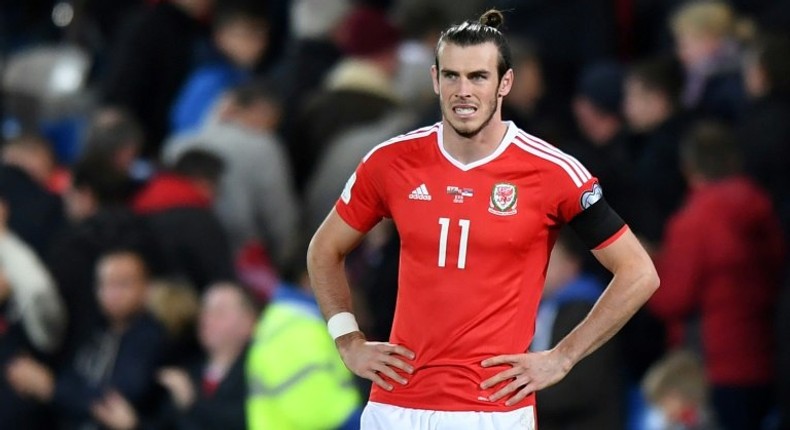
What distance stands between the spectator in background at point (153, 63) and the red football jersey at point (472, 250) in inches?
267

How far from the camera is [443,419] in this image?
6363 mm

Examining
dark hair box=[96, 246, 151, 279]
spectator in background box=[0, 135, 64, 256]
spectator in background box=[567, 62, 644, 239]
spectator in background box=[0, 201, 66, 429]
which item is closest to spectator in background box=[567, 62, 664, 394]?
spectator in background box=[567, 62, 644, 239]

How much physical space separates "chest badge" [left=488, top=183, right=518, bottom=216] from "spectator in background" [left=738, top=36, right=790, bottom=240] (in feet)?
14.7

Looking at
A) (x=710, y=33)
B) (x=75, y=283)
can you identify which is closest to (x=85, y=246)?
(x=75, y=283)

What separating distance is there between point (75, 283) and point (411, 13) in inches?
120

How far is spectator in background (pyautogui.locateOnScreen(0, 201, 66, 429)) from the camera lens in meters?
10.6

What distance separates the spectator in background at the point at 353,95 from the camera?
11867 mm

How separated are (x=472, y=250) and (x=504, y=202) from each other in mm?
178

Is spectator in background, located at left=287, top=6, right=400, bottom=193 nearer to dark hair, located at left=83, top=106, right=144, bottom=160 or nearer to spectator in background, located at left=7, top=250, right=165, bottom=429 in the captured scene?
dark hair, located at left=83, top=106, right=144, bottom=160

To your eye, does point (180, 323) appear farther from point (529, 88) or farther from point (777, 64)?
point (777, 64)

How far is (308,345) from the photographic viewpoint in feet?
29.0

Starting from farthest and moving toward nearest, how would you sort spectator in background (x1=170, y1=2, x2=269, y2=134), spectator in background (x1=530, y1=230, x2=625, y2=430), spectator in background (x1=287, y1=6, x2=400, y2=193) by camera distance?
spectator in background (x1=170, y1=2, x2=269, y2=134) < spectator in background (x1=287, y1=6, x2=400, y2=193) < spectator in background (x1=530, y1=230, x2=625, y2=430)

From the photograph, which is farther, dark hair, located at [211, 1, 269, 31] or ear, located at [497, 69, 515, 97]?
dark hair, located at [211, 1, 269, 31]

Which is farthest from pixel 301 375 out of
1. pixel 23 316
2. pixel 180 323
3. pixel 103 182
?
pixel 103 182
